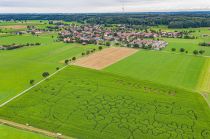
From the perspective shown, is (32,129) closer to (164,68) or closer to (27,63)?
(27,63)

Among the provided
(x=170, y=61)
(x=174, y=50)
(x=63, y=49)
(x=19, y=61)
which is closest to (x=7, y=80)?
(x=19, y=61)

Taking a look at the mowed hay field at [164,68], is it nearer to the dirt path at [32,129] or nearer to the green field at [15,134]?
the dirt path at [32,129]

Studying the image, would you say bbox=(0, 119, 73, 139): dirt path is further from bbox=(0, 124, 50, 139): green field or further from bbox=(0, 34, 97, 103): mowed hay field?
bbox=(0, 34, 97, 103): mowed hay field

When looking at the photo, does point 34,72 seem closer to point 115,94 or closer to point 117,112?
point 115,94

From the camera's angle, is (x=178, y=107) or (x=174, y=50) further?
(x=174, y=50)

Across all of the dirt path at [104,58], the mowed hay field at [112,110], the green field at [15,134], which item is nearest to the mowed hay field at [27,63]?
the mowed hay field at [112,110]

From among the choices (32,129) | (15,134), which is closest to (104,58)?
(32,129)
